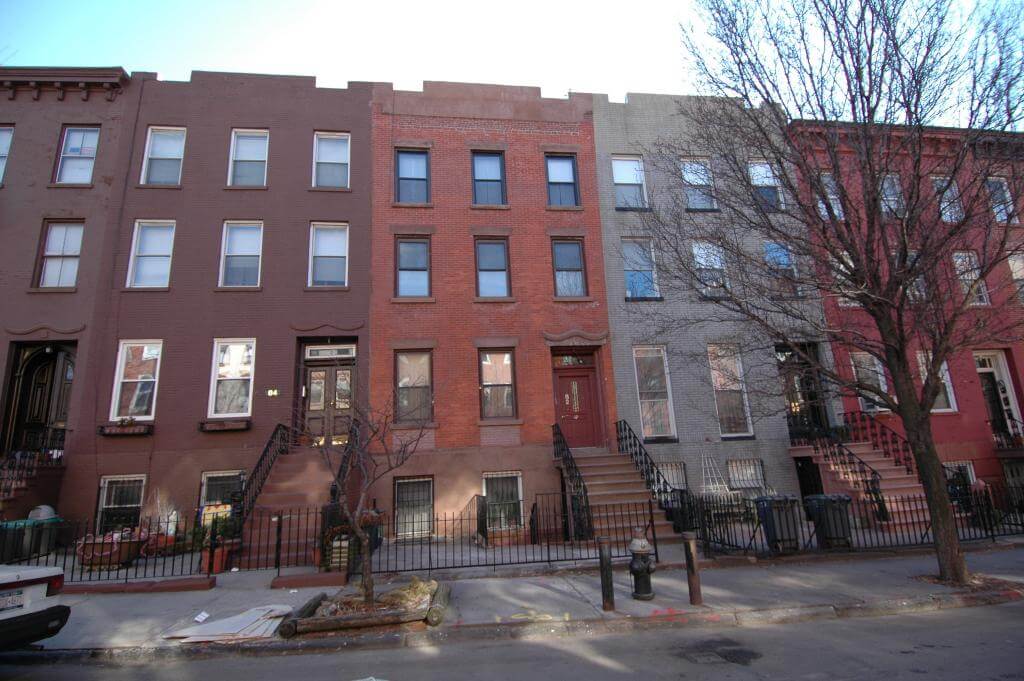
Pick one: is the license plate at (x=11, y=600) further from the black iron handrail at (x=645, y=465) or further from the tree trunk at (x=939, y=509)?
the tree trunk at (x=939, y=509)

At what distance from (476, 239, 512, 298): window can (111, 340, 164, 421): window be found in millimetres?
8404

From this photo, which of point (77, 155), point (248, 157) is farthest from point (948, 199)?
point (77, 155)

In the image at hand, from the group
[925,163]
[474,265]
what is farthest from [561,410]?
[925,163]

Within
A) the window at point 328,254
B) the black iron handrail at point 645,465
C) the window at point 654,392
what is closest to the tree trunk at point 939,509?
the black iron handrail at point 645,465

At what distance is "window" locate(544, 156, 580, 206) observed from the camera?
52.6 feet

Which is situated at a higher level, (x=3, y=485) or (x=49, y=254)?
(x=49, y=254)

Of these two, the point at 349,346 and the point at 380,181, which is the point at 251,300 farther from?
the point at 380,181

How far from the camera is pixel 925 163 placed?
12.1 metres

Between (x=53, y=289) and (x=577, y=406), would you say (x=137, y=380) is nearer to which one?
(x=53, y=289)

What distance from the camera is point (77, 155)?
48.6ft

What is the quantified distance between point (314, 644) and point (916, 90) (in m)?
11.4

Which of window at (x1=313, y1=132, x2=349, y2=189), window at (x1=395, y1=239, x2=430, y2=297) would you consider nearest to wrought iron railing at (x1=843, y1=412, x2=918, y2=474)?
window at (x1=395, y1=239, x2=430, y2=297)

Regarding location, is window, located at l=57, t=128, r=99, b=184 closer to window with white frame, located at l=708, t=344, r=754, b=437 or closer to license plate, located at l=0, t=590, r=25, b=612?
license plate, located at l=0, t=590, r=25, b=612

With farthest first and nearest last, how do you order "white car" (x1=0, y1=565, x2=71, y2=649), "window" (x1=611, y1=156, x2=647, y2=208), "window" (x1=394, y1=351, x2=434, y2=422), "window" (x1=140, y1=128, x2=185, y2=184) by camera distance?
"window" (x1=611, y1=156, x2=647, y2=208) → "window" (x1=140, y1=128, x2=185, y2=184) → "window" (x1=394, y1=351, x2=434, y2=422) → "white car" (x1=0, y1=565, x2=71, y2=649)
